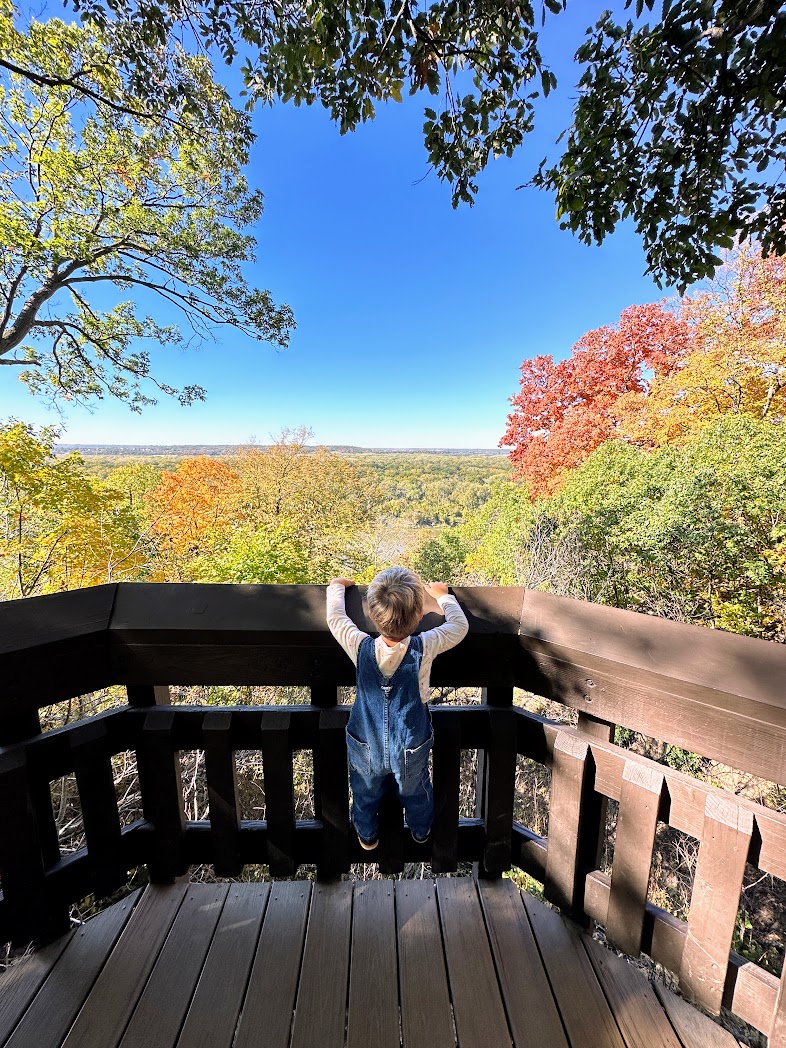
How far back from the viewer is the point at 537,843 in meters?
1.22

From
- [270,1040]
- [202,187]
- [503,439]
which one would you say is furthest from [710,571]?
[202,187]

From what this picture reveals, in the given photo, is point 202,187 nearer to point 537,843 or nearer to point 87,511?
point 87,511

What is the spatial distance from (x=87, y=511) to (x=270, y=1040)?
10.9 m

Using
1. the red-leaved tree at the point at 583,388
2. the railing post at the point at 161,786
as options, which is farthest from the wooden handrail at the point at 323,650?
the red-leaved tree at the point at 583,388

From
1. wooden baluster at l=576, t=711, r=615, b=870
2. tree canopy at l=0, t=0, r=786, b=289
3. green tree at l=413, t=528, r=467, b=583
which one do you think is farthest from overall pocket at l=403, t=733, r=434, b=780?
green tree at l=413, t=528, r=467, b=583

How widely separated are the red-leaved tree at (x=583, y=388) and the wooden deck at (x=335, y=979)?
14.4m

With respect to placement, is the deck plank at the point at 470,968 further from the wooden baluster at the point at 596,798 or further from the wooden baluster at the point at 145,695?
the wooden baluster at the point at 145,695

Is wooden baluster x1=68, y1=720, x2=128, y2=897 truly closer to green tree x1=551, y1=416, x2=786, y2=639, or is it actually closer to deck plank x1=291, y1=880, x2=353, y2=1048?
deck plank x1=291, y1=880, x2=353, y2=1048

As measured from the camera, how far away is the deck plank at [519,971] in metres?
0.93

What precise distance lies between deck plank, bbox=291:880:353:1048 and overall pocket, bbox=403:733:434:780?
457 millimetres

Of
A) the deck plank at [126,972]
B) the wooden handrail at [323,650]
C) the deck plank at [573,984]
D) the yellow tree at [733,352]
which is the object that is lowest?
the deck plank at [573,984]

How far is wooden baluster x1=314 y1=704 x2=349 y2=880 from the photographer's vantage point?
1.14m

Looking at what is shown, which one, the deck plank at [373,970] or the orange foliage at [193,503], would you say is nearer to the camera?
the deck plank at [373,970]

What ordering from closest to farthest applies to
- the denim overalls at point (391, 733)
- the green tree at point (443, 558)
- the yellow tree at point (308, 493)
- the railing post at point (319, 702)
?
the denim overalls at point (391, 733) → the railing post at point (319, 702) → the green tree at point (443, 558) → the yellow tree at point (308, 493)
